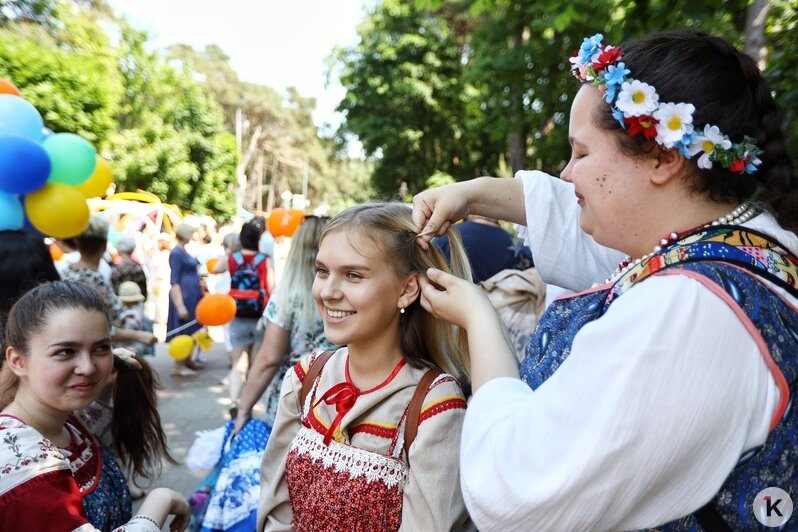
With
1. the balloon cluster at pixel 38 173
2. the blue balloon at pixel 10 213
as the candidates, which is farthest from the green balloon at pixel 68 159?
the blue balloon at pixel 10 213

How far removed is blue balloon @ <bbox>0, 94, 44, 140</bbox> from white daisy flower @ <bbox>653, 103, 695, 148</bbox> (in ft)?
11.8

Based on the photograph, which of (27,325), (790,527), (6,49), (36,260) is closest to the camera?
(790,527)

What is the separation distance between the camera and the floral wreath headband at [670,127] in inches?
43.6

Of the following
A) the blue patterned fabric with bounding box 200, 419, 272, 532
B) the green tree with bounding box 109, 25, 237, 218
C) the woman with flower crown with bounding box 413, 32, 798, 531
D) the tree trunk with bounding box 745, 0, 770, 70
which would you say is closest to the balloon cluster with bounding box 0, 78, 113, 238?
the blue patterned fabric with bounding box 200, 419, 272, 532

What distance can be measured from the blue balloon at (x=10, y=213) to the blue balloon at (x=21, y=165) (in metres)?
0.05

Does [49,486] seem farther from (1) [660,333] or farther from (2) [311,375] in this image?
(1) [660,333]

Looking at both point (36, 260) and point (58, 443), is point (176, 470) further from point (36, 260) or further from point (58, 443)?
point (58, 443)

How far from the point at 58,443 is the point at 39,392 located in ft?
0.63

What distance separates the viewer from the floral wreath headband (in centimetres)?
111

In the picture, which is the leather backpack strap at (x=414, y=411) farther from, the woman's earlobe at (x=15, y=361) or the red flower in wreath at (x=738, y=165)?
the woman's earlobe at (x=15, y=361)

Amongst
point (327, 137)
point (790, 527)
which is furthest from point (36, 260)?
point (327, 137)

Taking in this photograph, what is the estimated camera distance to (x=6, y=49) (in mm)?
19844

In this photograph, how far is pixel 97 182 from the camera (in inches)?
174

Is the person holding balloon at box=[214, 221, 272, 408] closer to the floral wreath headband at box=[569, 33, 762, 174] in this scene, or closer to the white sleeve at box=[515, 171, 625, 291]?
the white sleeve at box=[515, 171, 625, 291]
